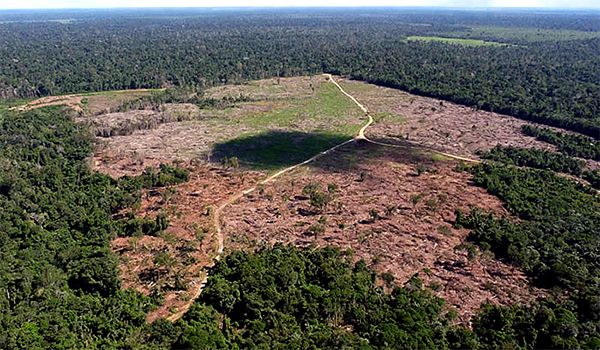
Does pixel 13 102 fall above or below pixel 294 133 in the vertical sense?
above

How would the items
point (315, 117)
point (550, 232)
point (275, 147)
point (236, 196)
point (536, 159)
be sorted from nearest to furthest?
point (550, 232)
point (236, 196)
point (536, 159)
point (275, 147)
point (315, 117)

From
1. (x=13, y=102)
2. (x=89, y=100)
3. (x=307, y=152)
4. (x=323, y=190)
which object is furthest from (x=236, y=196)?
(x=13, y=102)

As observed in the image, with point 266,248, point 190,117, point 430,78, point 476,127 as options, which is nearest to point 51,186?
point 266,248

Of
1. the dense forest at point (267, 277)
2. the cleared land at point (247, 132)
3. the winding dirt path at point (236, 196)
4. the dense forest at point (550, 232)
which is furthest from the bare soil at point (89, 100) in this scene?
the dense forest at point (550, 232)

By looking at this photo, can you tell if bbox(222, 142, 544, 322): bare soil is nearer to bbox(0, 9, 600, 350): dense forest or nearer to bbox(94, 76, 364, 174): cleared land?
bbox(0, 9, 600, 350): dense forest

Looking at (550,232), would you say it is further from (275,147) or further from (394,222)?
(275,147)
